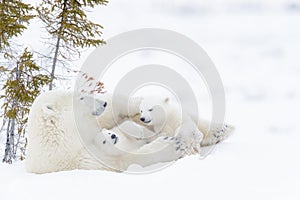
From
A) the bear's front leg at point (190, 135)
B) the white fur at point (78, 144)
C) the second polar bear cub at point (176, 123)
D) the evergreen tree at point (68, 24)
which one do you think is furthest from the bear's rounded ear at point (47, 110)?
the evergreen tree at point (68, 24)

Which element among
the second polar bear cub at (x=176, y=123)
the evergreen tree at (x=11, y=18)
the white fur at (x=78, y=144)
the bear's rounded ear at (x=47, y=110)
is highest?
the evergreen tree at (x=11, y=18)

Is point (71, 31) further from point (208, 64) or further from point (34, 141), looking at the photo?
point (34, 141)

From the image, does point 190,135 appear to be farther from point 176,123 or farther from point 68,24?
A: point 68,24

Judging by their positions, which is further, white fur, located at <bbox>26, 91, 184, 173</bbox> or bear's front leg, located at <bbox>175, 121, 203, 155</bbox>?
bear's front leg, located at <bbox>175, 121, 203, 155</bbox>

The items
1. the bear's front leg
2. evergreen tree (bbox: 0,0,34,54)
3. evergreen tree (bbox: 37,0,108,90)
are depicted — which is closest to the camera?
the bear's front leg

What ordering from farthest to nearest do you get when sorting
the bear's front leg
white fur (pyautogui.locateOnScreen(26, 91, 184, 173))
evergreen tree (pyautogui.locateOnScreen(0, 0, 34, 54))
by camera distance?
evergreen tree (pyautogui.locateOnScreen(0, 0, 34, 54)) < the bear's front leg < white fur (pyautogui.locateOnScreen(26, 91, 184, 173))

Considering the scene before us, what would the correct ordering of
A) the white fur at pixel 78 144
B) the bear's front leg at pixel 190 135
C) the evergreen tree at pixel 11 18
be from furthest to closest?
the evergreen tree at pixel 11 18
the bear's front leg at pixel 190 135
the white fur at pixel 78 144

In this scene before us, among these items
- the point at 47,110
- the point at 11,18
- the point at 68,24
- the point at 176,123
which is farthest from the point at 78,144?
the point at 11,18

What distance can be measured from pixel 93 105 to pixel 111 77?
25.9 ft

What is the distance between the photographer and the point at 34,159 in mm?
3564

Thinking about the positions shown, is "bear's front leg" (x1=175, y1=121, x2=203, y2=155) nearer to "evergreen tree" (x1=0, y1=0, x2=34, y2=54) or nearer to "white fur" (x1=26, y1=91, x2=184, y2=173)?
"white fur" (x1=26, y1=91, x2=184, y2=173)

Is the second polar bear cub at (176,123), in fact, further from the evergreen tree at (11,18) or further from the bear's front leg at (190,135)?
the evergreen tree at (11,18)

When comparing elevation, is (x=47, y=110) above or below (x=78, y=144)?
above

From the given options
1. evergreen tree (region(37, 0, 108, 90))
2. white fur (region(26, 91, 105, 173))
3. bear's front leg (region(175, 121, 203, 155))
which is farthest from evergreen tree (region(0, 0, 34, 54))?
bear's front leg (region(175, 121, 203, 155))
